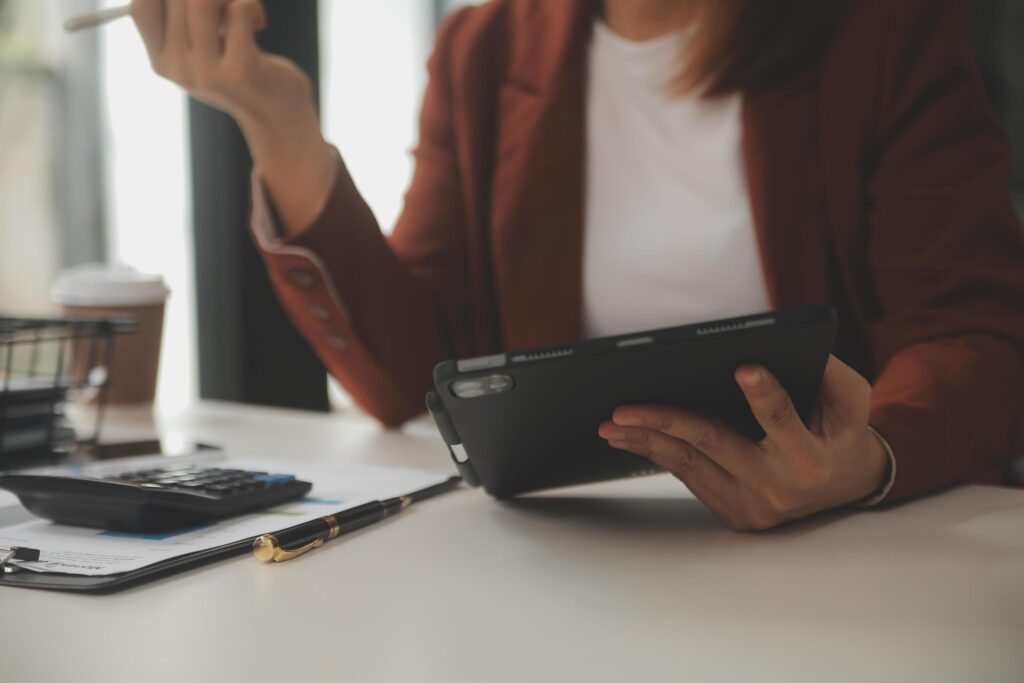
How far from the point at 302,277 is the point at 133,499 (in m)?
0.37

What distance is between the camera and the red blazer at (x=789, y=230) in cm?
68

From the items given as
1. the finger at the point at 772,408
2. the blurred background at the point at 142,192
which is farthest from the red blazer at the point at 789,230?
the blurred background at the point at 142,192

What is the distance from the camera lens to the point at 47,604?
38cm

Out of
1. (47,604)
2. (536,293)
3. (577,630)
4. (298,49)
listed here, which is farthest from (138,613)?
(298,49)

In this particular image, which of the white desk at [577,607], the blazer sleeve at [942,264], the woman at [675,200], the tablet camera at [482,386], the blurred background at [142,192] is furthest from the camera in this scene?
the blurred background at [142,192]

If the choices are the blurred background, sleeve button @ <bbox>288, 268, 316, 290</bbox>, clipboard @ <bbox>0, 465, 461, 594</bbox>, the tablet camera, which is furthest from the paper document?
the blurred background

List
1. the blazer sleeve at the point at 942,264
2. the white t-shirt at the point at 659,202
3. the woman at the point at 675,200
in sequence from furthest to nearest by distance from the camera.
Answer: the white t-shirt at the point at 659,202, the woman at the point at 675,200, the blazer sleeve at the point at 942,264

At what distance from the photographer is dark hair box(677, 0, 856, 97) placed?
86cm

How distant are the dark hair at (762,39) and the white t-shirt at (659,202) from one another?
0.15ft

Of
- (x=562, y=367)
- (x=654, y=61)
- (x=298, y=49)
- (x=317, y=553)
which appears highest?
(x=298, y=49)

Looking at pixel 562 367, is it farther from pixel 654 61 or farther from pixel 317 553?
pixel 654 61

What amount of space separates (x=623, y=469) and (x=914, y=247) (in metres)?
0.39

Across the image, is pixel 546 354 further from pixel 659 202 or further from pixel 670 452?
pixel 659 202

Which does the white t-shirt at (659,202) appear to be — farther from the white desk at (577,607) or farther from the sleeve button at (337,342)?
the white desk at (577,607)
